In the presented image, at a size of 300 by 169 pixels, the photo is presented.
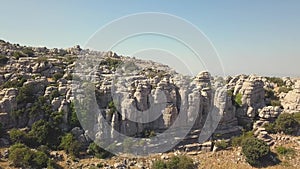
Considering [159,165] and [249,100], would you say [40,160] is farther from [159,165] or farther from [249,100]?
[249,100]

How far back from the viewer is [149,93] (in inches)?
1052

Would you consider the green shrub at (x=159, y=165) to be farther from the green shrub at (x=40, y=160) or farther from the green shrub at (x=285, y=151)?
the green shrub at (x=285, y=151)

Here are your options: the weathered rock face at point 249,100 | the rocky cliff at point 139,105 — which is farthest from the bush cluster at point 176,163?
the weathered rock face at point 249,100

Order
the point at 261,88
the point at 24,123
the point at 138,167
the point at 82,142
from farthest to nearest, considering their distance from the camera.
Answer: the point at 261,88, the point at 24,123, the point at 82,142, the point at 138,167

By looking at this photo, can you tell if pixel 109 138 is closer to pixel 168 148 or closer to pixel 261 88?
pixel 168 148

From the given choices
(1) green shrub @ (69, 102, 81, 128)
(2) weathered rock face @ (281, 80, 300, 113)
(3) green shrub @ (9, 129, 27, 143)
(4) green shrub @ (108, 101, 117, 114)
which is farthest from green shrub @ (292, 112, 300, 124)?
(3) green shrub @ (9, 129, 27, 143)

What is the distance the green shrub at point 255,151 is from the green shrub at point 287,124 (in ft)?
13.6

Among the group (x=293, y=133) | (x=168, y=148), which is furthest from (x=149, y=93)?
(x=293, y=133)

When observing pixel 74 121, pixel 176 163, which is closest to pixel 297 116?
pixel 176 163

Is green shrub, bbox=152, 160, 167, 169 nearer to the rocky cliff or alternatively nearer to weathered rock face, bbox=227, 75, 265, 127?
the rocky cliff

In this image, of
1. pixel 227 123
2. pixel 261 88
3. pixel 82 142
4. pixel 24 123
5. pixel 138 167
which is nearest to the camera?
pixel 138 167

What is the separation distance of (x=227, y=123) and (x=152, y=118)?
7119 millimetres

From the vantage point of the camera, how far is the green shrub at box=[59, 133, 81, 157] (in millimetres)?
22641

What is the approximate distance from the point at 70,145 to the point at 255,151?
13899 millimetres
